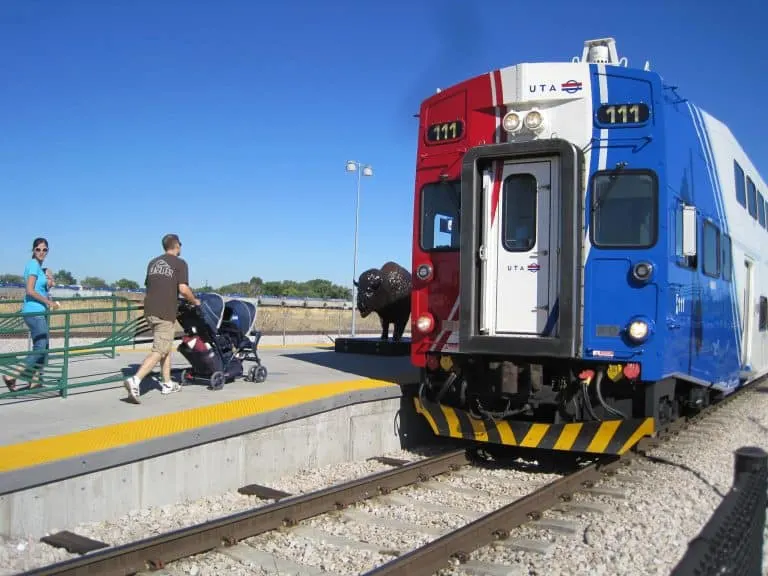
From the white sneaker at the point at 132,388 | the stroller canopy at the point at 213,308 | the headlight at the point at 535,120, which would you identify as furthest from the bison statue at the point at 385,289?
the white sneaker at the point at 132,388

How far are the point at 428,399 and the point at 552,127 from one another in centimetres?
325

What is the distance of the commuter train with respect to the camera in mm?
6891

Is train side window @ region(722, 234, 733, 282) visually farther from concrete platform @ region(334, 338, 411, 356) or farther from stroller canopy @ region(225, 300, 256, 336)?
stroller canopy @ region(225, 300, 256, 336)

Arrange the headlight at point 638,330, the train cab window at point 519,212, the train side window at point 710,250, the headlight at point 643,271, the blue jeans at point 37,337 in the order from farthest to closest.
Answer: the train side window at point 710,250 < the blue jeans at point 37,337 < the train cab window at point 519,212 < the headlight at point 643,271 < the headlight at point 638,330

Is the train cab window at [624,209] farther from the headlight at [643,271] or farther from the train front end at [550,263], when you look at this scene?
the headlight at [643,271]

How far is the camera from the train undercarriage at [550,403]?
22.8 ft

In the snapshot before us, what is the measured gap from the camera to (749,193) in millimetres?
11172

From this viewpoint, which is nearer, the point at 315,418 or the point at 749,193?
the point at 315,418

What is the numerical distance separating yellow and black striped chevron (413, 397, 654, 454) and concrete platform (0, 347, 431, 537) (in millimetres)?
1071

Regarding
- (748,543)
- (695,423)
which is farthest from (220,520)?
(695,423)

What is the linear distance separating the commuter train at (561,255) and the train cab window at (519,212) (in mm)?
15

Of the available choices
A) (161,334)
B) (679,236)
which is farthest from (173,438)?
(679,236)

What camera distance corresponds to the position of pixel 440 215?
805cm

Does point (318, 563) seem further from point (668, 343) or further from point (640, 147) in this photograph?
point (640, 147)
